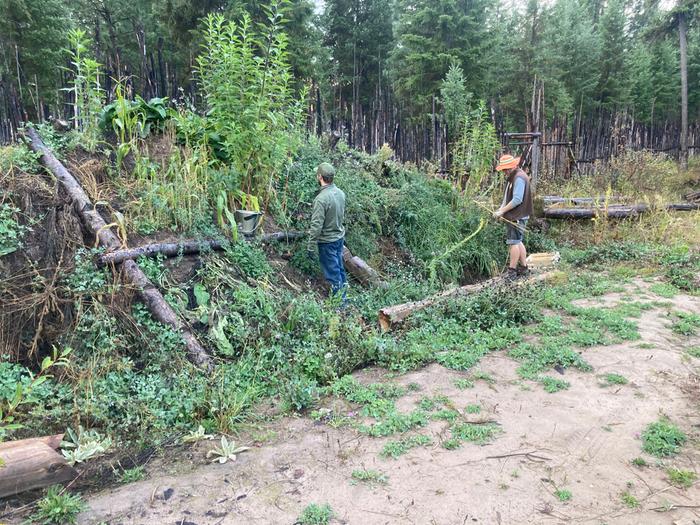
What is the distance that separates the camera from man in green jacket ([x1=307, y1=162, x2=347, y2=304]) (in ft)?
19.1

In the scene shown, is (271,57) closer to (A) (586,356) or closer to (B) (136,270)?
(B) (136,270)

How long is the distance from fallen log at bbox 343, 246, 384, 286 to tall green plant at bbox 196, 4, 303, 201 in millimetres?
1721

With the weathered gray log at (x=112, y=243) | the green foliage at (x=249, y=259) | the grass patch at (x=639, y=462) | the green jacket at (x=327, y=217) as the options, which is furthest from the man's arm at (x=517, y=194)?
the weathered gray log at (x=112, y=243)

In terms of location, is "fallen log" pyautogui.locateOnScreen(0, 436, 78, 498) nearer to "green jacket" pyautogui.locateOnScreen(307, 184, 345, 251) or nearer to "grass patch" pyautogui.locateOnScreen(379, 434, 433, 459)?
"grass patch" pyautogui.locateOnScreen(379, 434, 433, 459)

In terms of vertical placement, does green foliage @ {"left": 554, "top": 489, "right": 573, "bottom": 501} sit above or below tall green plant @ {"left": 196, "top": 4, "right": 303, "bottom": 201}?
below

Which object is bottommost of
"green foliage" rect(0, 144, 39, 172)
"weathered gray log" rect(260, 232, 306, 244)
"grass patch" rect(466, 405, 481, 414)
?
"grass patch" rect(466, 405, 481, 414)

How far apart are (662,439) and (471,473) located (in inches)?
55.3

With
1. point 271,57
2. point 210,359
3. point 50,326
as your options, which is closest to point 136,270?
point 50,326

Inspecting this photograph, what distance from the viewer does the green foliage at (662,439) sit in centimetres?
303

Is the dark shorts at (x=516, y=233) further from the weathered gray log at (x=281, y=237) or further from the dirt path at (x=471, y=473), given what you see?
the dirt path at (x=471, y=473)

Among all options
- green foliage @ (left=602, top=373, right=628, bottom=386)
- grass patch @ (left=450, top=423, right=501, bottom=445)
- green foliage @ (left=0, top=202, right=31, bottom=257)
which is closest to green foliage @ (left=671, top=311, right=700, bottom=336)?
green foliage @ (left=602, top=373, right=628, bottom=386)

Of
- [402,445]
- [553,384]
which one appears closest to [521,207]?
[553,384]

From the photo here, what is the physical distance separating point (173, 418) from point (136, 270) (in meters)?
1.85

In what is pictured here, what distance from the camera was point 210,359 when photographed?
4320mm
